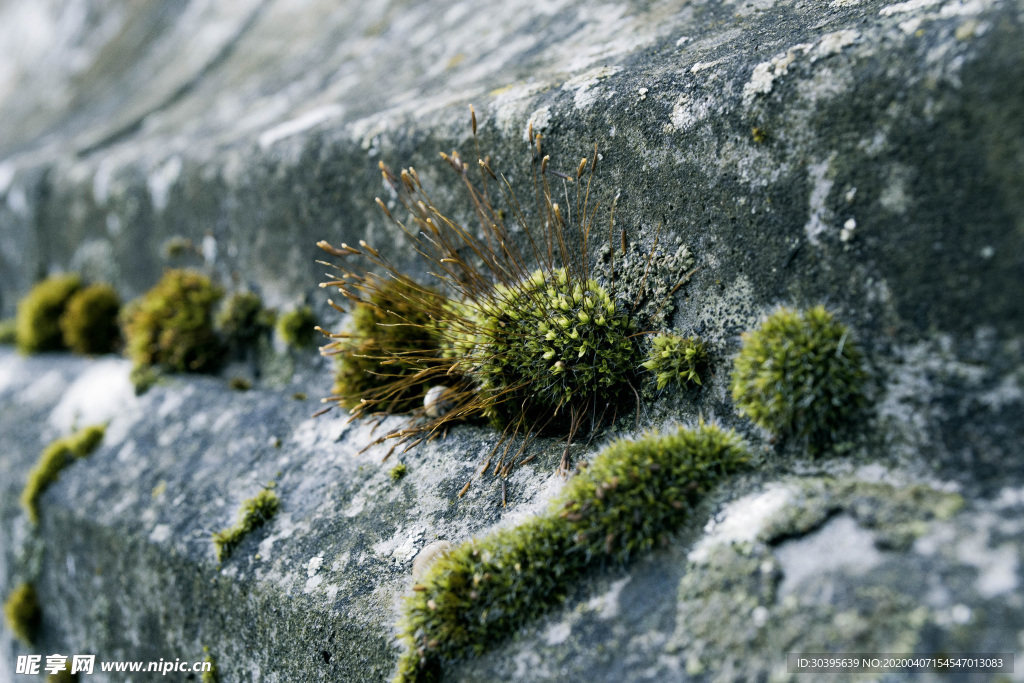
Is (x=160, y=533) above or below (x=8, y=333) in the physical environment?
below

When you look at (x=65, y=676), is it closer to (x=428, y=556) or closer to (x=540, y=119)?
(x=428, y=556)

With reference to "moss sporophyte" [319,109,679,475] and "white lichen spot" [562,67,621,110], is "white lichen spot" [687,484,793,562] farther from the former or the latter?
"white lichen spot" [562,67,621,110]

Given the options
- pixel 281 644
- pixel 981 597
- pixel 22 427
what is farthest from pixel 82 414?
pixel 981 597

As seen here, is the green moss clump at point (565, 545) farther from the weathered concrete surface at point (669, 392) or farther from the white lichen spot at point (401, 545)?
the white lichen spot at point (401, 545)

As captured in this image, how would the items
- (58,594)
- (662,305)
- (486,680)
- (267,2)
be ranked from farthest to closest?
(267,2) < (58,594) < (662,305) < (486,680)

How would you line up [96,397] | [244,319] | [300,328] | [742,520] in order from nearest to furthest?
[742,520]
[300,328]
[244,319]
[96,397]

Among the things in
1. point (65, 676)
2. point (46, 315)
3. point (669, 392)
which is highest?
point (46, 315)

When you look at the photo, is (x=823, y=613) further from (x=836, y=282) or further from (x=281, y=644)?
(x=281, y=644)

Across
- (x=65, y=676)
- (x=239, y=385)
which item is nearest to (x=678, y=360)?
(x=239, y=385)
